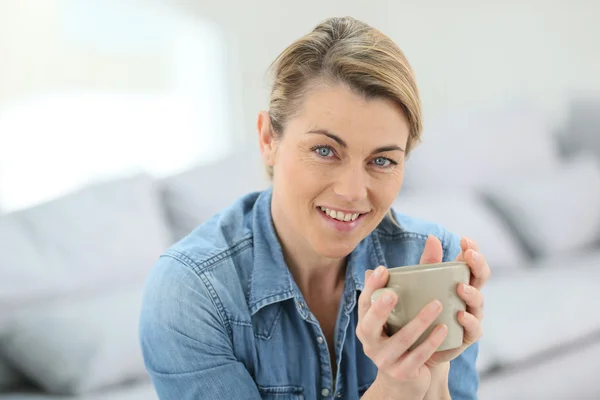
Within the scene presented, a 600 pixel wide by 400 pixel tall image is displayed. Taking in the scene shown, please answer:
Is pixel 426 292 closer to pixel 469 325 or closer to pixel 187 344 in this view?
pixel 469 325

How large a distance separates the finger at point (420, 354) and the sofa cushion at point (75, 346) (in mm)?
970

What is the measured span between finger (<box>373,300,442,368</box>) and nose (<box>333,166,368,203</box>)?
0.71ft

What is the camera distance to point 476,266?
1.03m

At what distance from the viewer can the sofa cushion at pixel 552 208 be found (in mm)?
2850

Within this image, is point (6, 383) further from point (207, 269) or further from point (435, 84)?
point (435, 84)

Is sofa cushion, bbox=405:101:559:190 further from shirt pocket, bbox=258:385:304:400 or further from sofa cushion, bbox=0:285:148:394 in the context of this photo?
shirt pocket, bbox=258:385:304:400

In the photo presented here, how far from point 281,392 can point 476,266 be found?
39 cm

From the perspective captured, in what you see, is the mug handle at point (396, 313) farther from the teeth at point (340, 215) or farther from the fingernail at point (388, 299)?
the teeth at point (340, 215)

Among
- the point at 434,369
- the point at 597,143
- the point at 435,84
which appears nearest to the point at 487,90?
the point at 435,84

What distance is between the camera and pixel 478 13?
3543 millimetres

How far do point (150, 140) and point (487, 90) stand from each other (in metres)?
1.63

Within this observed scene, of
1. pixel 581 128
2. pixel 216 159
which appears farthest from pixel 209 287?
pixel 581 128

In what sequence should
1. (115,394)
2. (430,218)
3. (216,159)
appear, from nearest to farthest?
(115,394) < (430,218) < (216,159)

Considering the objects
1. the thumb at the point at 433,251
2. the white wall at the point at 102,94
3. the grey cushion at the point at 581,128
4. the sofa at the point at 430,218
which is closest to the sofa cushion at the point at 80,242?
the sofa at the point at 430,218
